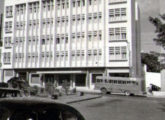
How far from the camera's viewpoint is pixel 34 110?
3801 mm

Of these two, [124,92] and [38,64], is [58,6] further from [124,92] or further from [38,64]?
[124,92]

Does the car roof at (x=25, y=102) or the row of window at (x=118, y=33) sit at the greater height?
the row of window at (x=118, y=33)

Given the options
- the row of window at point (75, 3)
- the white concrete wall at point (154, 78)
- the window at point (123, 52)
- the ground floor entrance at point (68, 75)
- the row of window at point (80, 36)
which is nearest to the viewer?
the window at point (123, 52)

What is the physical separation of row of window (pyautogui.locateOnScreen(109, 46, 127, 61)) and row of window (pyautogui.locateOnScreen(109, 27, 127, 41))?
1.76 m

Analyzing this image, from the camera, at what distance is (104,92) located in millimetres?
37500

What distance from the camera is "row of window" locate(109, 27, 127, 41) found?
44219 mm

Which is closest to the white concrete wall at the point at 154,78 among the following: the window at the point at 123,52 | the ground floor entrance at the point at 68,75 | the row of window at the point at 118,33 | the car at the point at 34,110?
the ground floor entrance at the point at 68,75

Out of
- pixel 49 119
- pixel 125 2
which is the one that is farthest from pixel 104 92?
pixel 49 119

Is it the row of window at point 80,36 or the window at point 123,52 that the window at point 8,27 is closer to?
the row of window at point 80,36

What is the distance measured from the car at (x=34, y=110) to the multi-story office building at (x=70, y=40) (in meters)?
39.4

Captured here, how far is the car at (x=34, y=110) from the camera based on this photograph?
3719 mm

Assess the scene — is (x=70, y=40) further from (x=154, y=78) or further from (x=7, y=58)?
(x=154, y=78)

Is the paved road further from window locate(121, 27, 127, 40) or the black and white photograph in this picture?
window locate(121, 27, 127, 40)

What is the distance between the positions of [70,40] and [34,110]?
44.6 metres
